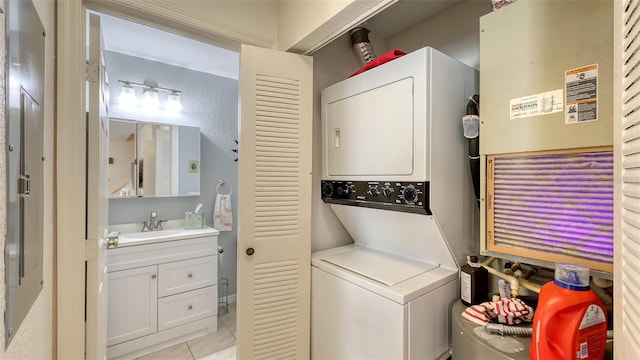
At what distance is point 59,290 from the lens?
1.20 m

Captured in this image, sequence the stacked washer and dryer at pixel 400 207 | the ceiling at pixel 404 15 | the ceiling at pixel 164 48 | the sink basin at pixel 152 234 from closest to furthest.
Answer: the stacked washer and dryer at pixel 400 207, the ceiling at pixel 404 15, the ceiling at pixel 164 48, the sink basin at pixel 152 234

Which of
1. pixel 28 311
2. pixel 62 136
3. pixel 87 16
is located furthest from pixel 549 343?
pixel 87 16

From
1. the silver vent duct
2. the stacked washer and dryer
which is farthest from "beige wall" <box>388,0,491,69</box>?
the silver vent duct

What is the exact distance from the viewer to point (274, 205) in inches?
67.1

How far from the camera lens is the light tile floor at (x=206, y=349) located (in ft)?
7.62

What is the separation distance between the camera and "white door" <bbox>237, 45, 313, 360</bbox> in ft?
5.34

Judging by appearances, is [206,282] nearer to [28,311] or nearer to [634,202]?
[28,311]

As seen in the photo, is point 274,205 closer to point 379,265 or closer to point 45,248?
point 379,265

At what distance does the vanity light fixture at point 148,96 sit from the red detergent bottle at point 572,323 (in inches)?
128

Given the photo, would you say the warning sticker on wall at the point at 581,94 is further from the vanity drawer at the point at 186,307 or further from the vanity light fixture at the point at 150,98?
the vanity light fixture at the point at 150,98

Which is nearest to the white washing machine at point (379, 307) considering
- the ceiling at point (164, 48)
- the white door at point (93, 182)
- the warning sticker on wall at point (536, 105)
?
the warning sticker on wall at point (536, 105)

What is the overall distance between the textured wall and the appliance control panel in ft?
5.67

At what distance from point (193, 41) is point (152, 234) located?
1.80m

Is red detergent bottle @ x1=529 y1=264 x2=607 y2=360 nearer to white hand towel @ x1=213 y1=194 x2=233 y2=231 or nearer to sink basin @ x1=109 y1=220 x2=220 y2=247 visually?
sink basin @ x1=109 y1=220 x2=220 y2=247
